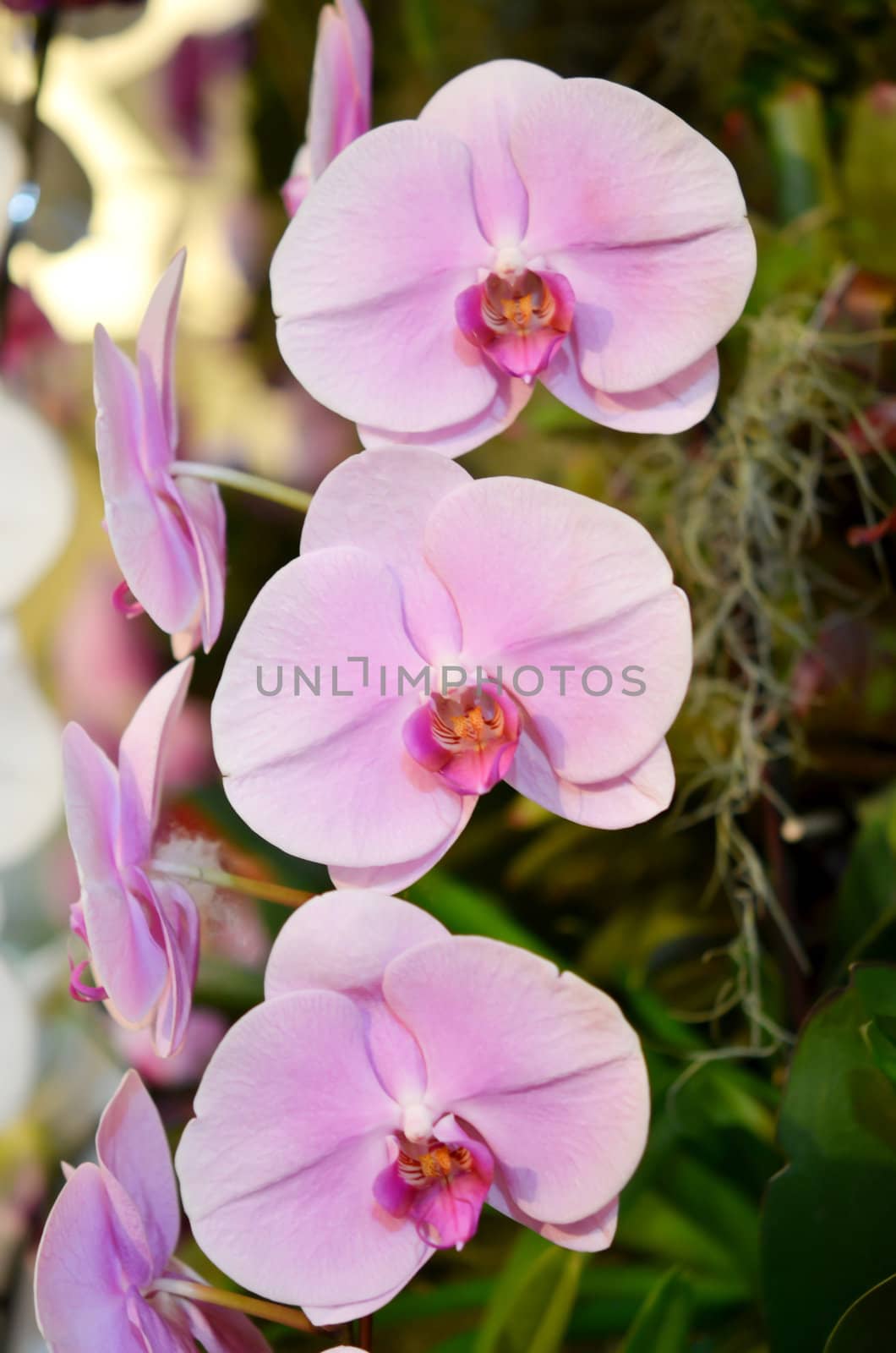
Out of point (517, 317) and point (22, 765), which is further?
point (22, 765)

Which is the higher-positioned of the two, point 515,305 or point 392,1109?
point 515,305

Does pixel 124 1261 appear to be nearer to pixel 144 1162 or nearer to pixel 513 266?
pixel 144 1162

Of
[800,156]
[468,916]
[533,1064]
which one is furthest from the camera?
[800,156]

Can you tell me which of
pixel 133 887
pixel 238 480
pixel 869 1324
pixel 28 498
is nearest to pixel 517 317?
pixel 238 480

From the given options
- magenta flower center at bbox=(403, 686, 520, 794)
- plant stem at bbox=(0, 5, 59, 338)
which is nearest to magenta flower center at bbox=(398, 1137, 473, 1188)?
magenta flower center at bbox=(403, 686, 520, 794)

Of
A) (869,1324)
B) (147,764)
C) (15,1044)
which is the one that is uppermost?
(147,764)

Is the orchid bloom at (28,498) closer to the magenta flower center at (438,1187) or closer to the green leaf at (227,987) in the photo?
the green leaf at (227,987)
